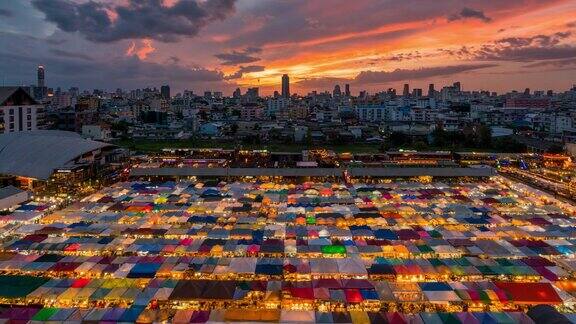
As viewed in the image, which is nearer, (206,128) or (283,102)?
(206,128)

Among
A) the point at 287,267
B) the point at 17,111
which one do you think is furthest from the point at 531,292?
the point at 17,111

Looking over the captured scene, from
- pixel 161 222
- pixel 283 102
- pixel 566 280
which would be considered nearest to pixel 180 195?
pixel 161 222

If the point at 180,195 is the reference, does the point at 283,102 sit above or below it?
above

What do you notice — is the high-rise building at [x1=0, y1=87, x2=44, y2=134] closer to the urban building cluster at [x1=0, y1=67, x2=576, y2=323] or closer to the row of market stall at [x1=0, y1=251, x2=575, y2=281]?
the urban building cluster at [x1=0, y1=67, x2=576, y2=323]

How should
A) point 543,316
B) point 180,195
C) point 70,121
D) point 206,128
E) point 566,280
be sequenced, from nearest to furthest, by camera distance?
point 543,316 → point 566,280 → point 180,195 → point 70,121 → point 206,128

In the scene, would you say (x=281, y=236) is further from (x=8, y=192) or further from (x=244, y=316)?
(x=8, y=192)

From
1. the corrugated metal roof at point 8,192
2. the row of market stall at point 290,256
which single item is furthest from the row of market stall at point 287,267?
the corrugated metal roof at point 8,192

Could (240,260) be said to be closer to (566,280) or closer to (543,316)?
(543,316)

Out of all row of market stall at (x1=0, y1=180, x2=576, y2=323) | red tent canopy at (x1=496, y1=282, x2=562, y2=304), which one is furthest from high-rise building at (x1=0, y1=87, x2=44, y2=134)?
red tent canopy at (x1=496, y1=282, x2=562, y2=304)
